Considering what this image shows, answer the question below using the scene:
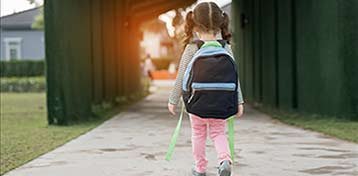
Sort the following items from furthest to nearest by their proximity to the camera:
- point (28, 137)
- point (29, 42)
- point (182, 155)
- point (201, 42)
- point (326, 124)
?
1. point (29, 42)
2. point (326, 124)
3. point (28, 137)
4. point (182, 155)
5. point (201, 42)

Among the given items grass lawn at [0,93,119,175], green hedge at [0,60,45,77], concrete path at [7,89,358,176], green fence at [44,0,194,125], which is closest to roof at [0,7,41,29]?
green hedge at [0,60,45,77]

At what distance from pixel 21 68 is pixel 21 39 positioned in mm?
Answer: 7163

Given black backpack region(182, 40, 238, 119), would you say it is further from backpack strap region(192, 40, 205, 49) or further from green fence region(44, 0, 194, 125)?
green fence region(44, 0, 194, 125)

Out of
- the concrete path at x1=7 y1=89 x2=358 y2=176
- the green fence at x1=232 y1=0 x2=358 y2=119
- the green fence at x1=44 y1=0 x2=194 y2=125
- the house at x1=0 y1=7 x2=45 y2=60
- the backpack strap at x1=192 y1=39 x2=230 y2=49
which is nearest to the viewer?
the backpack strap at x1=192 y1=39 x2=230 y2=49

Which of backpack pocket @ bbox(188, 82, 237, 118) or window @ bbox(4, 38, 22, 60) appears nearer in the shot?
backpack pocket @ bbox(188, 82, 237, 118)

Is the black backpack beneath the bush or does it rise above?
above

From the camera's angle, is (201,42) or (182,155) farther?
(182,155)

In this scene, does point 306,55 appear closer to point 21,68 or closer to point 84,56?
point 84,56

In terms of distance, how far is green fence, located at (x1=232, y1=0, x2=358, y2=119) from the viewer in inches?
470

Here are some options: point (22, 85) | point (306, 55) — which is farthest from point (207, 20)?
point (22, 85)

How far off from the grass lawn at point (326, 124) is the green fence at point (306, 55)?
0.19m

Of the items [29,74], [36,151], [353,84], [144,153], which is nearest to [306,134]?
[353,84]

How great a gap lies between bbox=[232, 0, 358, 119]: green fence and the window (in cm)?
2832

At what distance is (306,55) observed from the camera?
13.9 metres
